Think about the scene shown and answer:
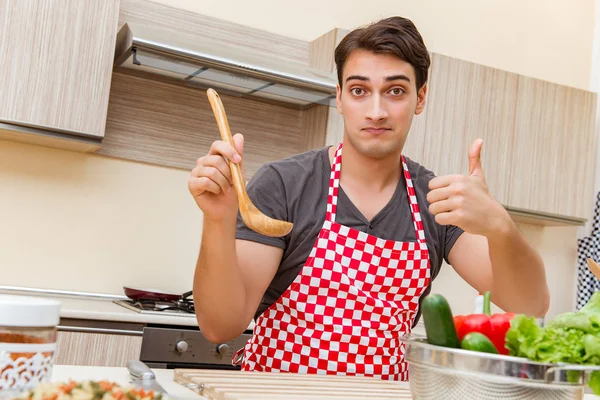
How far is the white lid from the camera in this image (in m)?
0.76

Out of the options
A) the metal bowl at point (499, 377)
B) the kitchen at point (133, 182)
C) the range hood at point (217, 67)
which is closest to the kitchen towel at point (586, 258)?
the kitchen at point (133, 182)

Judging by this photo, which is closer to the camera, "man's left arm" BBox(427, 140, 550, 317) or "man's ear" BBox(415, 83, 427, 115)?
"man's left arm" BBox(427, 140, 550, 317)

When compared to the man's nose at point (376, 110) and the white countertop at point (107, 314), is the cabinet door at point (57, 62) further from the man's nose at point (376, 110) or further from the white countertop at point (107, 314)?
the man's nose at point (376, 110)

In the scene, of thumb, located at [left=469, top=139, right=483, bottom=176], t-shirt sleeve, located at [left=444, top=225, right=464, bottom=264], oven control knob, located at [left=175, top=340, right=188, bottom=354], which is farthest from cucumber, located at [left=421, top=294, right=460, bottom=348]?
oven control knob, located at [left=175, top=340, right=188, bottom=354]

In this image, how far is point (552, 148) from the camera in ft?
11.0

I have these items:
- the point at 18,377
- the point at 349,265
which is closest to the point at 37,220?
the point at 349,265

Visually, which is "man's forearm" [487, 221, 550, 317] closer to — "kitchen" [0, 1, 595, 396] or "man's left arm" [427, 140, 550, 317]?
"man's left arm" [427, 140, 550, 317]

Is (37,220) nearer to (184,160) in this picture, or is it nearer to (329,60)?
(184,160)

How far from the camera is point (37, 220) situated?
2682 mm

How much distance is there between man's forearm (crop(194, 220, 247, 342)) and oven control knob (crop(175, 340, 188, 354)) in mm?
811

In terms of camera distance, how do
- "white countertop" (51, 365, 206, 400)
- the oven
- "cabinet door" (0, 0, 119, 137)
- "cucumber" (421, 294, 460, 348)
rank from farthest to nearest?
"cabinet door" (0, 0, 119, 137) → the oven → "white countertop" (51, 365, 206, 400) → "cucumber" (421, 294, 460, 348)

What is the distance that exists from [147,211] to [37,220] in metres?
0.41

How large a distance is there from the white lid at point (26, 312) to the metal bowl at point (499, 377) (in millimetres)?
445

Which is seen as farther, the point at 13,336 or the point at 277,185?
the point at 277,185
